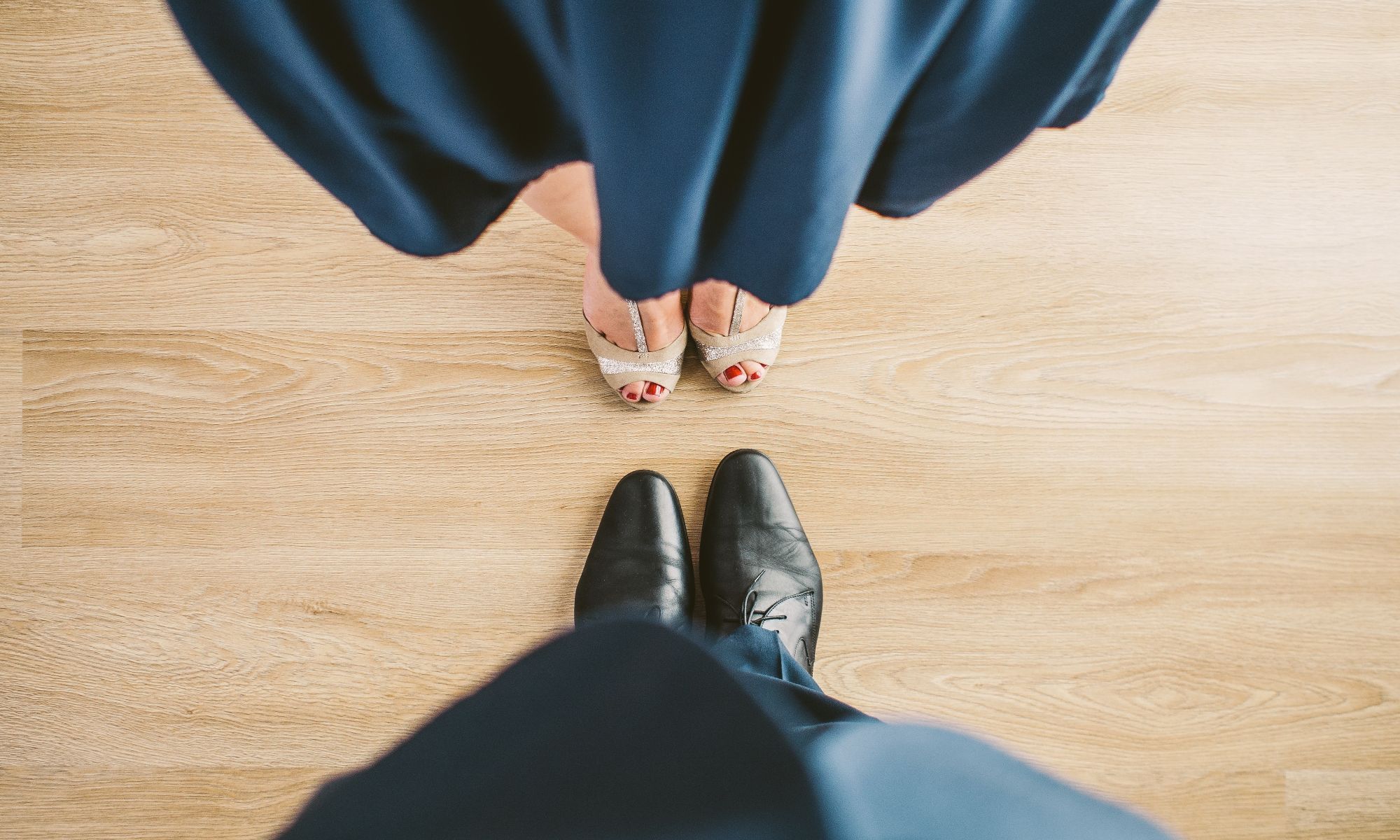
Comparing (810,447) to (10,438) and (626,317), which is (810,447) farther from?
(10,438)

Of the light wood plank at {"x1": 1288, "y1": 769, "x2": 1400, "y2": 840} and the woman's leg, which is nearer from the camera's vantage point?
the woman's leg

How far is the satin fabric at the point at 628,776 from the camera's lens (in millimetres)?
297

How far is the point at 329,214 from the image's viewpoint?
36.5 inches

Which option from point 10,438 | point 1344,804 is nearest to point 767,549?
→ point 1344,804

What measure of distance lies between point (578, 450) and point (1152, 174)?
0.86 metres

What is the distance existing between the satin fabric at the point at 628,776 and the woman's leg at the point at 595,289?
35 centimetres

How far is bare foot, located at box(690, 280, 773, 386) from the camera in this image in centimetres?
82

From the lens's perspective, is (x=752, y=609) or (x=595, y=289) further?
(x=752, y=609)

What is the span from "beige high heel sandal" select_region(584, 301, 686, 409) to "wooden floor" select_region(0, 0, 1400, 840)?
0.18 feet

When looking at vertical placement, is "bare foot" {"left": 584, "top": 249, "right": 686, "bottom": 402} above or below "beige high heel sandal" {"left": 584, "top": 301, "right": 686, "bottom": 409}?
above

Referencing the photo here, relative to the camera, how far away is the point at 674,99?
280 mm

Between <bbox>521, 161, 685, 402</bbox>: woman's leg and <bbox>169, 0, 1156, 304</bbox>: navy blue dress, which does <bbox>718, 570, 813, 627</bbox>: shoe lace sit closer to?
<bbox>521, 161, 685, 402</bbox>: woman's leg

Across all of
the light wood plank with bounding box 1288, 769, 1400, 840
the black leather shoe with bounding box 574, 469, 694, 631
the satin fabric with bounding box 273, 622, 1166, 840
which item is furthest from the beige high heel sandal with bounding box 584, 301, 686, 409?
the light wood plank with bounding box 1288, 769, 1400, 840

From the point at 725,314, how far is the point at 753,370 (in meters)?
0.09
